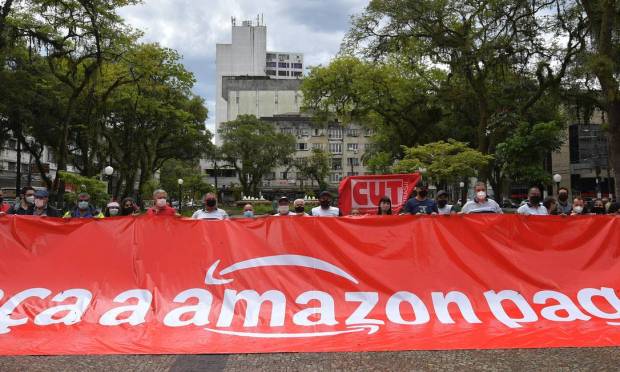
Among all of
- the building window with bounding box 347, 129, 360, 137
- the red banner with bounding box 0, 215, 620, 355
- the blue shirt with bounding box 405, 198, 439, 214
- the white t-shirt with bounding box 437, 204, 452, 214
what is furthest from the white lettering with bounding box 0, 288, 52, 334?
the building window with bounding box 347, 129, 360, 137

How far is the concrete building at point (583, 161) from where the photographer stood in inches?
2184

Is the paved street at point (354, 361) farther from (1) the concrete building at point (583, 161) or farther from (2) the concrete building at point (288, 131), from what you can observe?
(2) the concrete building at point (288, 131)

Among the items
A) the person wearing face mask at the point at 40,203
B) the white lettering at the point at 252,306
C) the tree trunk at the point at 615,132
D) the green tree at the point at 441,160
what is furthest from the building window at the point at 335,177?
the white lettering at the point at 252,306

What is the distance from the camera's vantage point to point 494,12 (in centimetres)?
2133

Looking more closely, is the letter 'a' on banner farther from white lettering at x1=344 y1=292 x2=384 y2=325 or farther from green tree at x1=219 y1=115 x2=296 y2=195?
green tree at x1=219 y1=115 x2=296 y2=195

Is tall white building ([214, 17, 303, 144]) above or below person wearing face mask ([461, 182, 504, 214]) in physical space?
above

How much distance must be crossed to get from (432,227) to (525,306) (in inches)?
56.8

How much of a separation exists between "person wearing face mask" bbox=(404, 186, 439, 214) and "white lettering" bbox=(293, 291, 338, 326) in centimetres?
318

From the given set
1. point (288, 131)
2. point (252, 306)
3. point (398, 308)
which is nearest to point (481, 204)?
point (398, 308)

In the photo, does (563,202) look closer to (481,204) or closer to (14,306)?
(481,204)

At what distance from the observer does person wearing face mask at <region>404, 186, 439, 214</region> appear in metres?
8.97

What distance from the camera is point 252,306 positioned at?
247 inches

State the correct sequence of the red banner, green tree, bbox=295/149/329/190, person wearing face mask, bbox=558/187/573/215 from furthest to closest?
green tree, bbox=295/149/329/190, person wearing face mask, bbox=558/187/573/215, the red banner

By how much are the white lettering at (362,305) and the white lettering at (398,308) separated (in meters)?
0.17
